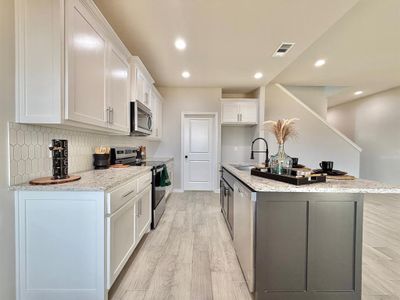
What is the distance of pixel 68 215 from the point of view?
4.89ft

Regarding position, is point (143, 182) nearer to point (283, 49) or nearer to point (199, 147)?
point (283, 49)

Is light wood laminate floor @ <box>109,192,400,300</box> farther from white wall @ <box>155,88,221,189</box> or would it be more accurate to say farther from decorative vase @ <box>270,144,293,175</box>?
white wall @ <box>155,88,221,189</box>

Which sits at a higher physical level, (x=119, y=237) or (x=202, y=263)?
(x=119, y=237)

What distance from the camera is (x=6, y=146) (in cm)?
146

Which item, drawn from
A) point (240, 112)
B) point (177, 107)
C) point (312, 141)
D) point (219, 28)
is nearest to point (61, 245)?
point (219, 28)

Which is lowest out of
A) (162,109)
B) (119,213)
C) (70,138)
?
(119,213)

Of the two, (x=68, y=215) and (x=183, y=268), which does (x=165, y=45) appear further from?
(x=183, y=268)

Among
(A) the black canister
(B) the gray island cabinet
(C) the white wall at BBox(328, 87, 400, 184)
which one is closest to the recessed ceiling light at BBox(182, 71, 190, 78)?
(A) the black canister

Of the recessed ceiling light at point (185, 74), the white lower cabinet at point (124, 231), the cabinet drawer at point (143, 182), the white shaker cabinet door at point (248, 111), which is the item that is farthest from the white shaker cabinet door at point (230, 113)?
the white lower cabinet at point (124, 231)

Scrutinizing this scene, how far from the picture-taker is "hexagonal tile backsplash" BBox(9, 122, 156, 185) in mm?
1529

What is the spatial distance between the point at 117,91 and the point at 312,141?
186 inches

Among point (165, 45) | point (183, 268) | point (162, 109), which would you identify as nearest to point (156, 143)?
point (162, 109)

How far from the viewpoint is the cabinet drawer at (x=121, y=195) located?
61.7 inches

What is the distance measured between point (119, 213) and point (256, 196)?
109cm
